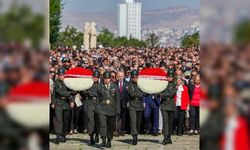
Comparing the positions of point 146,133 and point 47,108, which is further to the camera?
point 146,133

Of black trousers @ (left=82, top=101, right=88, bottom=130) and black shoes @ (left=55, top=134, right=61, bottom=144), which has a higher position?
black trousers @ (left=82, top=101, right=88, bottom=130)

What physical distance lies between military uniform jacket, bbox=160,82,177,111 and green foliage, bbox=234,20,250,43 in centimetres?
1081

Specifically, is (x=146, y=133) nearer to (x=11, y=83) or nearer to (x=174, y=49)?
(x=174, y=49)

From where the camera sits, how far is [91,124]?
525 inches

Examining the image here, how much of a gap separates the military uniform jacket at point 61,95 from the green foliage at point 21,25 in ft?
34.8

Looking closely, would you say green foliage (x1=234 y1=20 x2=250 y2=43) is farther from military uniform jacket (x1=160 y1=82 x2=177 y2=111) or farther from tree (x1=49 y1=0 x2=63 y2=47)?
military uniform jacket (x1=160 y1=82 x2=177 y2=111)

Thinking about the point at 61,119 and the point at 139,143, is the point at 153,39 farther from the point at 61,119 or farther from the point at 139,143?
the point at 61,119

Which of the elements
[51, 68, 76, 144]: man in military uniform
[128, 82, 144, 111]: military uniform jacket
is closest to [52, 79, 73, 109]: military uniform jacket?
[51, 68, 76, 144]: man in military uniform

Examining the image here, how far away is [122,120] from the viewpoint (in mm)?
14656

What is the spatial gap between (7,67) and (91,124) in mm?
11353

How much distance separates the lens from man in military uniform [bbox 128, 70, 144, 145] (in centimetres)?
1318

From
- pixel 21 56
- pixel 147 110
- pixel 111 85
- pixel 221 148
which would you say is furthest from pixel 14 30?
pixel 147 110

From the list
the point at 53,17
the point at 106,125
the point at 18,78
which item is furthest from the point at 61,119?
the point at 18,78

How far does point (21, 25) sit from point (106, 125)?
11.0 m
